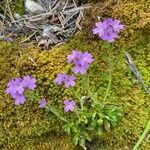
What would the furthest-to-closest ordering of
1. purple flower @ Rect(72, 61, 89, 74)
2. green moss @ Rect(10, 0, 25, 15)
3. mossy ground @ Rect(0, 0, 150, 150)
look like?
green moss @ Rect(10, 0, 25, 15), mossy ground @ Rect(0, 0, 150, 150), purple flower @ Rect(72, 61, 89, 74)

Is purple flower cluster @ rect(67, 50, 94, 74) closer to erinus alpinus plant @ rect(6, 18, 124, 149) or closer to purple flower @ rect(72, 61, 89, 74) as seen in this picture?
purple flower @ rect(72, 61, 89, 74)

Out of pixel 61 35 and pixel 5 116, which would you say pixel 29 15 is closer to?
pixel 61 35

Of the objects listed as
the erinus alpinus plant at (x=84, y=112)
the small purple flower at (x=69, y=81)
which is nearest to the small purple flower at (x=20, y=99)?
the erinus alpinus plant at (x=84, y=112)

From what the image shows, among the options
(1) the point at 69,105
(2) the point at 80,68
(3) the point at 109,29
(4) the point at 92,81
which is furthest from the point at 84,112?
(3) the point at 109,29

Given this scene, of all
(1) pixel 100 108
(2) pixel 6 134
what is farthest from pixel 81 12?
(2) pixel 6 134

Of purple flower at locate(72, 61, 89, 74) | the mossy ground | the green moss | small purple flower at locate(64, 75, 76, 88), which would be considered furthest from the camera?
the green moss

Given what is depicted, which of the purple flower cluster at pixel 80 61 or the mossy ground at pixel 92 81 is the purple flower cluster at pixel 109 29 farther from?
the mossy ground at pixel 92 81

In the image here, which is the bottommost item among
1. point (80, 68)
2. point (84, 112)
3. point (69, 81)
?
point (84, 112)

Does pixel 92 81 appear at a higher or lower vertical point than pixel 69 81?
lower

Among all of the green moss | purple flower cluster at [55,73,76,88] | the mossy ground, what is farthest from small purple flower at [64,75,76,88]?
the green moss

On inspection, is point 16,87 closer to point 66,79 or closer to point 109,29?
point 66,79
